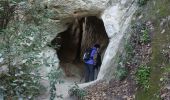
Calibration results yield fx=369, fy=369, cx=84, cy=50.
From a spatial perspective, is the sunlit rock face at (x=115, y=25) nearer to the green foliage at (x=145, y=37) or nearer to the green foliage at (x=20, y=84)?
the green foliage at (x=145, y=37)

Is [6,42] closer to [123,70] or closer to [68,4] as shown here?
[123,70]

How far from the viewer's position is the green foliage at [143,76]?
26.8ft

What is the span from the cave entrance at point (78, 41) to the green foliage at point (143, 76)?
770cm

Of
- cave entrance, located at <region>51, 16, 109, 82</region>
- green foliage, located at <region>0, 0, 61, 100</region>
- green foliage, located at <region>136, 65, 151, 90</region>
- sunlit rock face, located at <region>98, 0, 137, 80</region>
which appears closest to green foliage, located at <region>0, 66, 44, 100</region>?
green foliage, located at <region>0, 0, 61, 100</region>

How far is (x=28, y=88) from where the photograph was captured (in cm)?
759

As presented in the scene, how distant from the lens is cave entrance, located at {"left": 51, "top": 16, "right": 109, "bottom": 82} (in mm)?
16812

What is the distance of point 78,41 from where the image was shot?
18469mm

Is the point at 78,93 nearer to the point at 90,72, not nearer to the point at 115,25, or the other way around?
the point at 90,72

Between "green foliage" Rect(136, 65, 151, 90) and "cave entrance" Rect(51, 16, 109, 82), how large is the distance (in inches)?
303

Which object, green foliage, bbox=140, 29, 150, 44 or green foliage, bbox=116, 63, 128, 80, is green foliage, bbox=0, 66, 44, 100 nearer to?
green foliage, bbox=116, 63, 128, 80

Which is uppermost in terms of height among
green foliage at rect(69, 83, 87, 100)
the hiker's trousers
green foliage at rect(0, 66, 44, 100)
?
green foliage at rect(0, 66, 44, 100)

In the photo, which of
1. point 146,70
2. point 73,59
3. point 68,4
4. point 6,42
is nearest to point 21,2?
point 6,42

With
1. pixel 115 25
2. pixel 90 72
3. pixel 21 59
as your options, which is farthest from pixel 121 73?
pixel 90 72

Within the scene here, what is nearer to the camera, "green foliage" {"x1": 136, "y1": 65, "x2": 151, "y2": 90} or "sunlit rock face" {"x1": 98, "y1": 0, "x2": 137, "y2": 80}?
"green foliage" {"x1": 136, "y1": 65, "x2": 151, "y2": 90}
